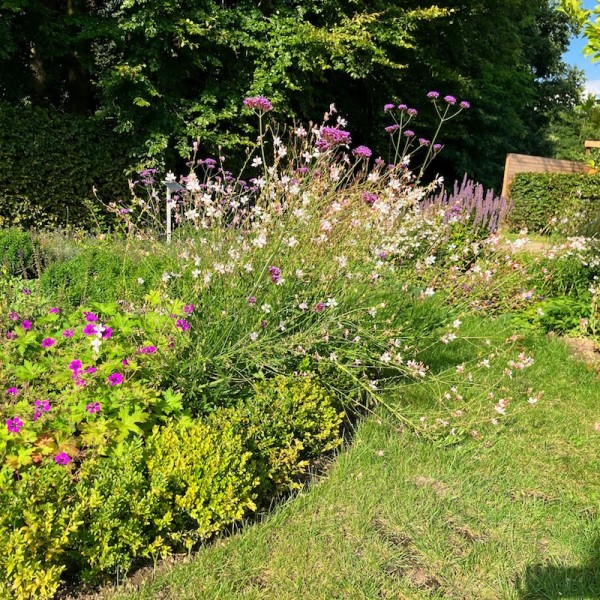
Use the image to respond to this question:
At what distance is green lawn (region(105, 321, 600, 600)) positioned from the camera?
2119 mm

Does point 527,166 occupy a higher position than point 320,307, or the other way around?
point 527,166

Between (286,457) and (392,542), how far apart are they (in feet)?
1.98

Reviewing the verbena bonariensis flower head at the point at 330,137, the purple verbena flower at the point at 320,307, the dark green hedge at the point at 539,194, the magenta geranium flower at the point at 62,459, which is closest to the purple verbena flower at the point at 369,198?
the verbena bonariensis flower head at the point at 330,137

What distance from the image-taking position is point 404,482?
2738 millimetres

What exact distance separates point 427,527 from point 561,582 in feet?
1.79

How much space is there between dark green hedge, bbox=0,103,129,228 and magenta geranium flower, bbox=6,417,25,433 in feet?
20.4

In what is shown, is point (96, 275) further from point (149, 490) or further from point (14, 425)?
point (149, 490)

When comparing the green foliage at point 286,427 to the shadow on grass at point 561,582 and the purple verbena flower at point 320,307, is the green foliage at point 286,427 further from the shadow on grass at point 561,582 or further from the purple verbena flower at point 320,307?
the shadow on grass at point 561,582

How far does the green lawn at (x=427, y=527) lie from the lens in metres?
2.12

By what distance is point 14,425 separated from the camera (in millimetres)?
2105

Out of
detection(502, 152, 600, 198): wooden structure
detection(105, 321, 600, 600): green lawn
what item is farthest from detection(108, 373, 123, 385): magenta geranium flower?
detection(502, 152, 600, 198): wooden structure

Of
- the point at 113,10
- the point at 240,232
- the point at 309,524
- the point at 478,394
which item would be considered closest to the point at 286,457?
the point at 309,524

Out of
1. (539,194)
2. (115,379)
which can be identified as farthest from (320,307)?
(539,194)

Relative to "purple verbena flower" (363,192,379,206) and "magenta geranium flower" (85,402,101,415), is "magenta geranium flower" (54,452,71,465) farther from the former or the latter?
"purple verbena flower" (363,192,379,206)
